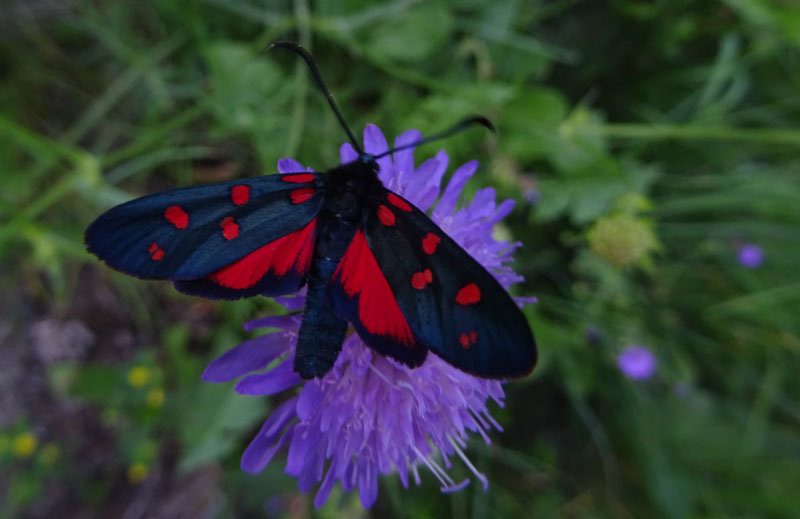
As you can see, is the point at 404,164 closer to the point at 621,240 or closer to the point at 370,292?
the point at 370,292

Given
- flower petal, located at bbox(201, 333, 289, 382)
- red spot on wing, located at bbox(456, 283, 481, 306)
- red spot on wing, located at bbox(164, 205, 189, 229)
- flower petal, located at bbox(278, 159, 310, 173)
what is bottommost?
red spot on wing, located at bbox(456, 283, 481, 306)

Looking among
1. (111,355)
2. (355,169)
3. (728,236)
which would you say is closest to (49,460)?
(111,355)

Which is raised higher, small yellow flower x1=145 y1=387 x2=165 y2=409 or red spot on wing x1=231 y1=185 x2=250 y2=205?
small yellow flower x1=145 y1=387 x2=165 y2=409

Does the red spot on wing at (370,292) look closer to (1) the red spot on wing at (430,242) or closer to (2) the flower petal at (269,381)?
(1) the red spot on wing at (430,242)

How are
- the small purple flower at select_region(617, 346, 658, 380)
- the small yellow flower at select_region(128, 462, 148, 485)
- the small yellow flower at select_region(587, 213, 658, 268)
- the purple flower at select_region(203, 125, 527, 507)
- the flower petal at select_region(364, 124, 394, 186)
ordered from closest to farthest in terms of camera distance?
the purple flower at select_region(203, 125, 527, 507) → the flower petal at select_region(364, 124, 394, 186) → the small yellow flower at select_region(587, 213, 658, 268) → the small purple flower at select_region(617, 346, 658, 380) → the small yellow flower at select_region(128, 462, 148, 485)

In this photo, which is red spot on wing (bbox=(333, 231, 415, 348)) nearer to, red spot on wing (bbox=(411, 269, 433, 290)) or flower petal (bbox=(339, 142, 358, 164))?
red spot on wing (bbox=(411, 269, 433, 290))

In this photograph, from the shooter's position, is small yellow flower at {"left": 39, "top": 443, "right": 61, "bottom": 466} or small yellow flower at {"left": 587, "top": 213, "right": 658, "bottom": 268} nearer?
small yellow flower at {"left": 587, "top": 213, "right": 658, "bottom": 268}

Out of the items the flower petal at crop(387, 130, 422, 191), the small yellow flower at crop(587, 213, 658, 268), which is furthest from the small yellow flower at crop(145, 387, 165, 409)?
the small yellow flower at crop(587, 213, 658, 268)
